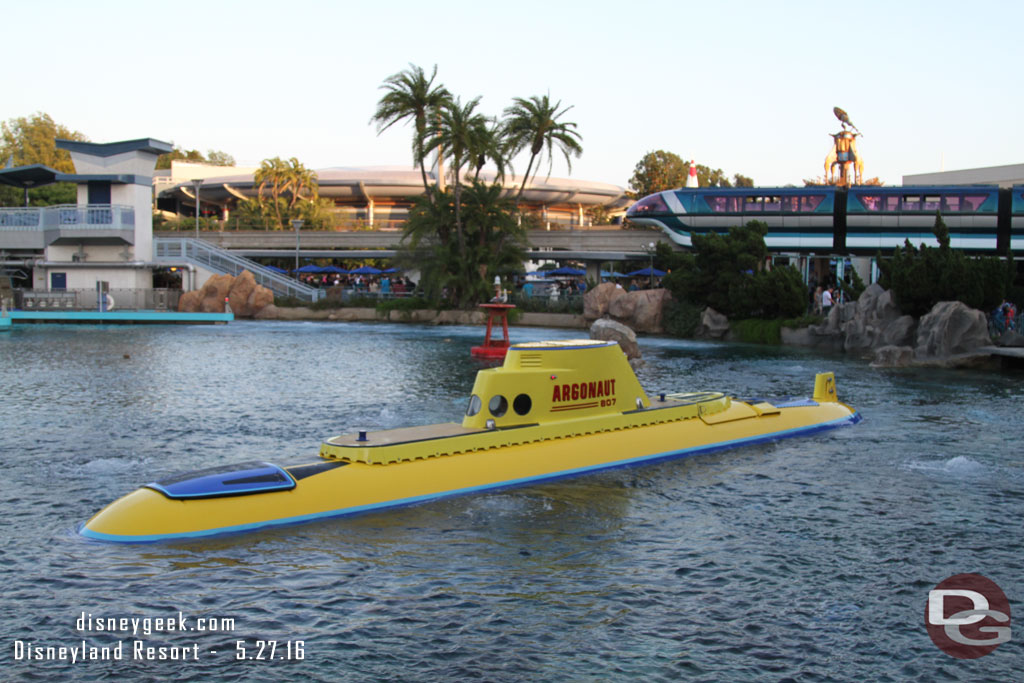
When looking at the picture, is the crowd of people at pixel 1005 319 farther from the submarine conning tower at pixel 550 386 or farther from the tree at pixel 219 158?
the tree at pixel 219 158

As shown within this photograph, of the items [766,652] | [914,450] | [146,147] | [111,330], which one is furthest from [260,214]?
[766,652]

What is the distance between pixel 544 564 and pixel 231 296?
61293 millimetres

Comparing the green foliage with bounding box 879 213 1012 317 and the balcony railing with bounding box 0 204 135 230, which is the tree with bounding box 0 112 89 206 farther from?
the green foliage with bounding box 879 213 1012 317

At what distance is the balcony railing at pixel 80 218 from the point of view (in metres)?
66.3

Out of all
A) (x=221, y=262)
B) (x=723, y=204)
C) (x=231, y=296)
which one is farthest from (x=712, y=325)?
(x=221, y=262)

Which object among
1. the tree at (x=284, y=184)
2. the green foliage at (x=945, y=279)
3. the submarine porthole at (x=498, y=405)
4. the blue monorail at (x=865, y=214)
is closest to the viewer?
the submarine porthole at (x=498, y=405)

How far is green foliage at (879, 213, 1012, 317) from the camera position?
42188 millimetres

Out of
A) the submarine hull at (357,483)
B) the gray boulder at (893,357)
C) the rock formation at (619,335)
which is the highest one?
the rock formation at (619,335)

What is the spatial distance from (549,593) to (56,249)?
66.6 metres

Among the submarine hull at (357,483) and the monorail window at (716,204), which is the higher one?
the monorail window at (716,204)

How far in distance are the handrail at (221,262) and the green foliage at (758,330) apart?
35.5 metres

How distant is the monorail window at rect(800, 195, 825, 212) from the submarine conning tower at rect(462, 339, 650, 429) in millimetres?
50455

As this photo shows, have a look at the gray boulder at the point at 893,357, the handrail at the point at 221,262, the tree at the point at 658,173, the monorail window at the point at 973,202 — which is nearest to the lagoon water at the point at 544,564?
the gray boulder at the point at 893,357

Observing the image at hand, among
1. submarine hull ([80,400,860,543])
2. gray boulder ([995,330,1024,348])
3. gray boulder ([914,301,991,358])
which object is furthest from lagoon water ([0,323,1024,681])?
gray boulder ([995,330,1024,348])
